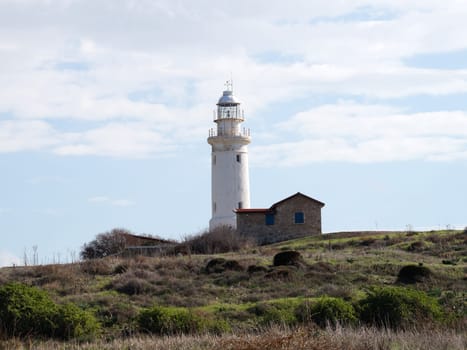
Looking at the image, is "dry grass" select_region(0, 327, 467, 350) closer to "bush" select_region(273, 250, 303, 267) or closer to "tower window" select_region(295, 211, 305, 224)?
"bush" select_region(273, 250, 303, 267)

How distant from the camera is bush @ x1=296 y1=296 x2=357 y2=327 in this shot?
20.7 metres

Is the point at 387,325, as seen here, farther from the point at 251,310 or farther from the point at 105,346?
the point at 105,346

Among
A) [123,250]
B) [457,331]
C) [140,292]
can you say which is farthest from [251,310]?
[123,250]

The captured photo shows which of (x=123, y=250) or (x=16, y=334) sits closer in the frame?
(x=16, y=334)

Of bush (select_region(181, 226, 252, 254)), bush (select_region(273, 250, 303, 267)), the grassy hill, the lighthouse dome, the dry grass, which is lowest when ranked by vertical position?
the dry grass

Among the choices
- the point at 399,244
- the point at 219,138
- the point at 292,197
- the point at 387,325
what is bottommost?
the point at 387,325

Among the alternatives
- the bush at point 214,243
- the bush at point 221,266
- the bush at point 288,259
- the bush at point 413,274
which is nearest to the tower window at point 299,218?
the bush at point 214,243

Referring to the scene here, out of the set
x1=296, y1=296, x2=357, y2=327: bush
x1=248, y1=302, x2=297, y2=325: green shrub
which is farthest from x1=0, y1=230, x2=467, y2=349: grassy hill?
x1=296, y1=296, x2=357, y2=327: bush

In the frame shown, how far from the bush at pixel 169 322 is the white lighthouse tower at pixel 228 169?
102 feet

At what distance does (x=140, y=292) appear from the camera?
89.5 feet

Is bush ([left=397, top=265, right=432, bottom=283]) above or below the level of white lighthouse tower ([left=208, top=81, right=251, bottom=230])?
below

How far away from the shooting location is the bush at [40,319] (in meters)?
20.5

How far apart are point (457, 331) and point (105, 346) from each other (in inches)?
268

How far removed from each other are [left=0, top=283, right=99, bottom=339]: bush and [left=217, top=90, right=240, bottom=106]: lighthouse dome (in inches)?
1389
